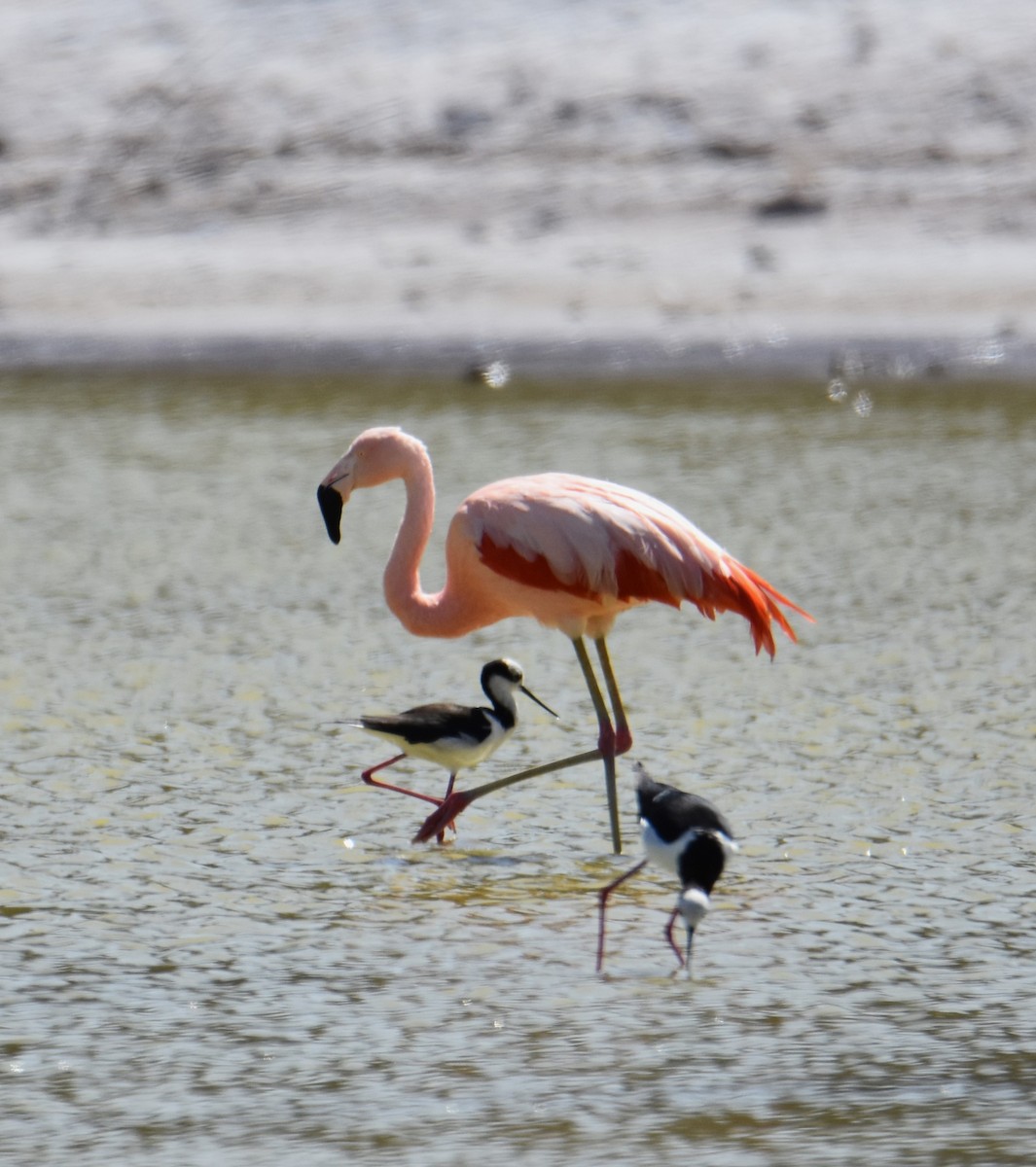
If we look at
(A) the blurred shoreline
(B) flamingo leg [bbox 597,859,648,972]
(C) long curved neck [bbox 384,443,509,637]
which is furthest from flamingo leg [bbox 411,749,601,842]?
(A) the blurred shoreline

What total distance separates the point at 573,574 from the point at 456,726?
416mm

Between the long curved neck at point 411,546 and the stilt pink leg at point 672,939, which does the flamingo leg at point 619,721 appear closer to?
the long curved neck at point 411,546

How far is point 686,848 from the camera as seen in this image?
387cm

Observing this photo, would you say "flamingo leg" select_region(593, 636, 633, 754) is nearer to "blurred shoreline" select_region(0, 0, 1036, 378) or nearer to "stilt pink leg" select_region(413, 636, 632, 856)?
"stilt pink leg" select_region(413, 636, 632, 856)

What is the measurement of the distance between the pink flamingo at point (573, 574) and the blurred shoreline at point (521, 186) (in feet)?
22.6

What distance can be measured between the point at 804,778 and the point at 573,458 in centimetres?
428

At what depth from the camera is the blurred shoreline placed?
39.4 ft

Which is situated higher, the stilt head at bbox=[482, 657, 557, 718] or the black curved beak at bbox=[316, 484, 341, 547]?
the black curved beak at bbox=[316, 484, 341, 547]

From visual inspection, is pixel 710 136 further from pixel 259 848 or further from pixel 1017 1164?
pixel 1017 1164

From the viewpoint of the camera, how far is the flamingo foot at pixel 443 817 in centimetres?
460

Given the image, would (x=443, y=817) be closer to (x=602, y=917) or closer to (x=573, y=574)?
(x=573, y=574)

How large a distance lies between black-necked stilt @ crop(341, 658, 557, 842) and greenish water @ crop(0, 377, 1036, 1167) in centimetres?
19

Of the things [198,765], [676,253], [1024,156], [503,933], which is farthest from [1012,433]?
[503,933]

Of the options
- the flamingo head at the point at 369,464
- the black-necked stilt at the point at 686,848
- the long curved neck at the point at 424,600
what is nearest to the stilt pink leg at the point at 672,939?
the black-necked stilt at the point at 686,848
